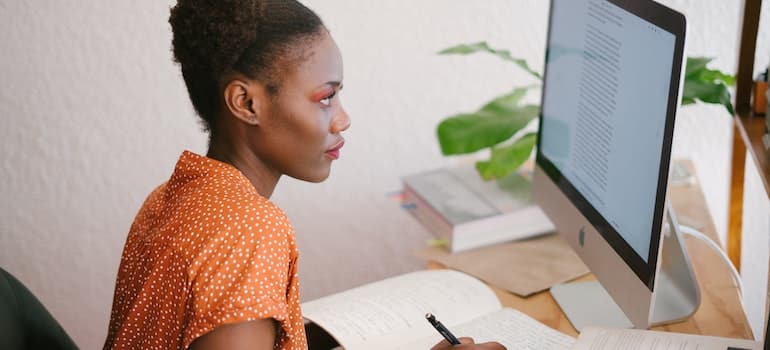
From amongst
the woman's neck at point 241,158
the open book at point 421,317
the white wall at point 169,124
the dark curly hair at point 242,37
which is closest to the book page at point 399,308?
the open book at point 421,317

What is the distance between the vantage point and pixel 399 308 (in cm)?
121

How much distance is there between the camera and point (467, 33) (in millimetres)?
1845

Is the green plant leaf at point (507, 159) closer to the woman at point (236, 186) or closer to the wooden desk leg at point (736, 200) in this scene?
the wooden desk leg at point (736, 200)

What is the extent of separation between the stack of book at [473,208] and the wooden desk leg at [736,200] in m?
0.34

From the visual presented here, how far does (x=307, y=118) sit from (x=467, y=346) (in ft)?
1.01

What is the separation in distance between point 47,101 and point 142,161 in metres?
0.21

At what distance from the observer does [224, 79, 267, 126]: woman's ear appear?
0.99 metres

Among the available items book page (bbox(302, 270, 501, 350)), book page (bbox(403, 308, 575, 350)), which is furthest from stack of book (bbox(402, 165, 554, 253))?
book page (bbox(403, 308, 575, 350))

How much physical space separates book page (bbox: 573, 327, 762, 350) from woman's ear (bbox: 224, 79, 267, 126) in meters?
0.43

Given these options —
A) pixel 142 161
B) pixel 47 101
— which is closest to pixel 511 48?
pixel 142 161

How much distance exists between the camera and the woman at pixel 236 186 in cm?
90

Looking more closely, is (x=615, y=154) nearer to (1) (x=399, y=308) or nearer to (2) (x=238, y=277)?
(1) (x=399, y=308)

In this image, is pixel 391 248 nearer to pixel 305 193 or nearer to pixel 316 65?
pixel 305 193

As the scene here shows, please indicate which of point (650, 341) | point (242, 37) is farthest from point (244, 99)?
point (650, 341)
